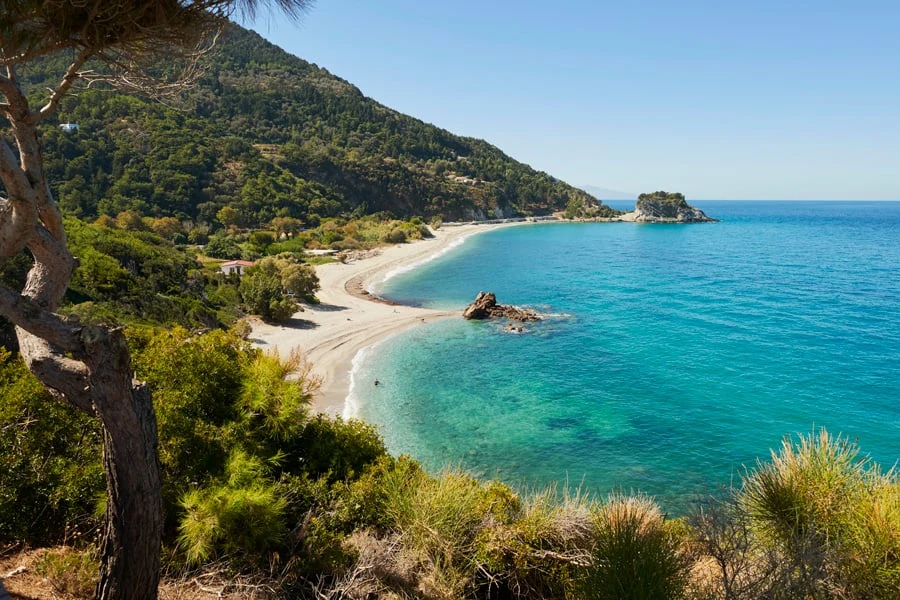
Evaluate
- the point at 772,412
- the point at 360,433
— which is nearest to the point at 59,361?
the point at 360,433

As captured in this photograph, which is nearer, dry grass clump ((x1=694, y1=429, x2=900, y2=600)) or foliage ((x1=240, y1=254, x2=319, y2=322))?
dry grass clump ((x1=694, y1=429, x2=900, y2=600))

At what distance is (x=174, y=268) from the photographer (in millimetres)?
29766

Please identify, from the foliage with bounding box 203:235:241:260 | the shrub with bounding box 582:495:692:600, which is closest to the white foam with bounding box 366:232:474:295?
the foliage with bounding box 203:235:241:260

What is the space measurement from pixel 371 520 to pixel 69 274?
18.3 ft

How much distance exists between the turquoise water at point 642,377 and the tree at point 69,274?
10282 mm

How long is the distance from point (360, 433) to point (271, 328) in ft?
79.6

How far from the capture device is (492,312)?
125ft

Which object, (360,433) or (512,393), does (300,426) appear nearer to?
(360,433)

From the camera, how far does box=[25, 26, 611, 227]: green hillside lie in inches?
2603

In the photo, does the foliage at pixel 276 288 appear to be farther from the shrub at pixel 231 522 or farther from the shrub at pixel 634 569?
the shrub at pixel 634 569

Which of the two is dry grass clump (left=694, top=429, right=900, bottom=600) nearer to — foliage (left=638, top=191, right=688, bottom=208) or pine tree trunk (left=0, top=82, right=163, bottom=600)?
pine tree trunk (left=0, top=82, right=163, bottom=600)

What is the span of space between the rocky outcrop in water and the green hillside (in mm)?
22841

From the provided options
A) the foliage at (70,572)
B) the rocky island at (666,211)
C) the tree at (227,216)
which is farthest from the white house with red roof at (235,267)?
the rocky island at (666,211)

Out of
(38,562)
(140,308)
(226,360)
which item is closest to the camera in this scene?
(38,562)
